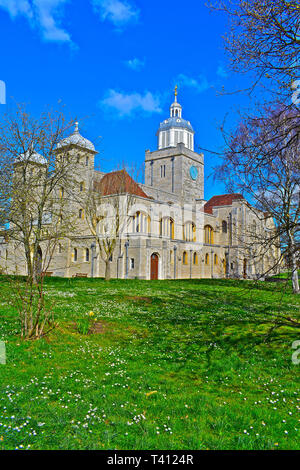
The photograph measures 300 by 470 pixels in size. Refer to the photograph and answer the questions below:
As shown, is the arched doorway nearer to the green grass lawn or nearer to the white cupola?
the green grass lawn

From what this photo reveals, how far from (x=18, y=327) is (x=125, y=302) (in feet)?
22.2

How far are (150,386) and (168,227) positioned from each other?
1537 inches

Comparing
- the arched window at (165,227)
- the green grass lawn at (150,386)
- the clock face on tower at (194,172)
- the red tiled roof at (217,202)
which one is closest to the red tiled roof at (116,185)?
the arched window at (165,227)

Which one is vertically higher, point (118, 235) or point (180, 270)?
point (118, 235)

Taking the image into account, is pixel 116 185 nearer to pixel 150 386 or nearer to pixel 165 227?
pixel 165 227

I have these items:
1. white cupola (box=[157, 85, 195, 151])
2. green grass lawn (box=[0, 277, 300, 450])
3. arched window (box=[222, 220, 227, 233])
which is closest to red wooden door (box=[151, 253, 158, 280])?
arched window (box=[222, 220, 227, 233])

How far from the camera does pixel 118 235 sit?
36.8 metres

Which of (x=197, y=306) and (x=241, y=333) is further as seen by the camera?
(x=197, y=306)

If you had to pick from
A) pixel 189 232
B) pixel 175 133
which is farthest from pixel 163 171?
pixel 189 232

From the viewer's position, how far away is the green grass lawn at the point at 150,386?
5.05m

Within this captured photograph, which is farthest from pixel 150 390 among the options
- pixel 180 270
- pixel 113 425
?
pixel 180 270

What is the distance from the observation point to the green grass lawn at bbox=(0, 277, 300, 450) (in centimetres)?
505

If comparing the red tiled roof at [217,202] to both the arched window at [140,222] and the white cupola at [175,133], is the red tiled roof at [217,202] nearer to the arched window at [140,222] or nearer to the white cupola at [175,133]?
the white cupola at [175,133]
